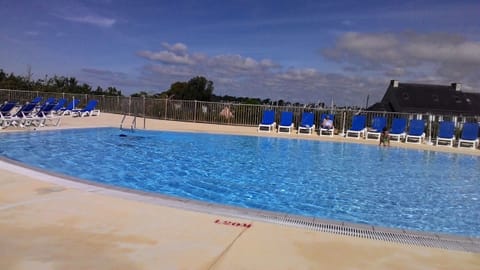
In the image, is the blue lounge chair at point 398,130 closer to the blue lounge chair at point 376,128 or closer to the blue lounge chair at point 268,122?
the blue lounge chair at point 376,128

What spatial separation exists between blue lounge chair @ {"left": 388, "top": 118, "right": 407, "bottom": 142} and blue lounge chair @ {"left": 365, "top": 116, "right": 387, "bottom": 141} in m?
0.44

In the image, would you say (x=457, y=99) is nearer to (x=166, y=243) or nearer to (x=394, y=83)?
(x=394, y=83)

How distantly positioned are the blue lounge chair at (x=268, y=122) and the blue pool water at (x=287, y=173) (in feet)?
13.1

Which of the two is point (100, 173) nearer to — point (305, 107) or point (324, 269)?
point (324, 269)

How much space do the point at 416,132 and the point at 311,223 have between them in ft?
46.8

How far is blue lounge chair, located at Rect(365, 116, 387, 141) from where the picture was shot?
17.2 metres

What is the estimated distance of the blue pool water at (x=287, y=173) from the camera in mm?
6199

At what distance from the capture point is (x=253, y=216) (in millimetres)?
4203

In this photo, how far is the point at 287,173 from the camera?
8.93 meters

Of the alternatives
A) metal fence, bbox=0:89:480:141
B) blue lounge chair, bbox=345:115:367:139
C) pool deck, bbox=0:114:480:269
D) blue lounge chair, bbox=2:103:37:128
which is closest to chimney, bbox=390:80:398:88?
metal fence, bbox=0:89:480:141

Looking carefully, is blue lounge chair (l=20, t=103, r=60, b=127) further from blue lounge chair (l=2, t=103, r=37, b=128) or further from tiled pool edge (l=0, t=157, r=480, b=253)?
tiled pool edge (l=0, t=157, r=480, b=253)

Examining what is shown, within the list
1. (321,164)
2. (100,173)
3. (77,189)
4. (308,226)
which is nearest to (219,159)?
(321,164)

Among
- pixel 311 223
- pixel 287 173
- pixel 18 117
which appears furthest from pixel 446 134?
pixel 18 117

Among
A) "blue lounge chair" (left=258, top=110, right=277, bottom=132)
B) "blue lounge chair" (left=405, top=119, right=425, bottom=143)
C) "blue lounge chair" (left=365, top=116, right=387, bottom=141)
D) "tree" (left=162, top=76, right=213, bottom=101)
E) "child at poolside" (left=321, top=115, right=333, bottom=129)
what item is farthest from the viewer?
"tree" (left=162, top=76, right=213, bottom=101)
